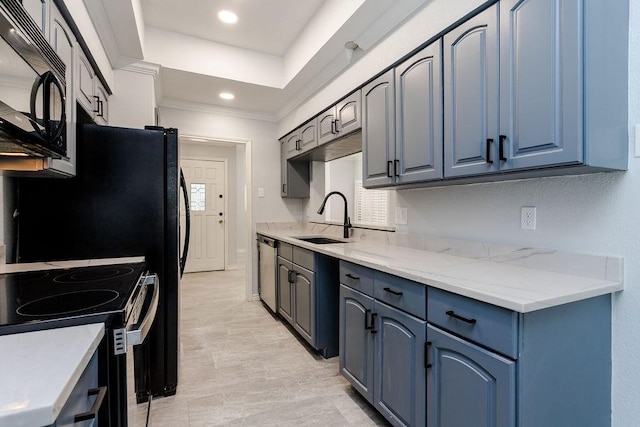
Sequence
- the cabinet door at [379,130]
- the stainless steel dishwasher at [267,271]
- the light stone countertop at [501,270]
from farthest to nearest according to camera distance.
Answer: the stainless steel dishwasher at [267,271] < the cabinet door at [379,130] < the light stone countertop at [501,270]

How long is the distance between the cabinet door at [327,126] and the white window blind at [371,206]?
531 millimetres

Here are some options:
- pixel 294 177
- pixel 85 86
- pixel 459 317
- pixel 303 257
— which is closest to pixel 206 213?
pixel 294 177

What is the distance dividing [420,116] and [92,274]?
1.80 metres

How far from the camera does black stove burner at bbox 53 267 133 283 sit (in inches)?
54.1

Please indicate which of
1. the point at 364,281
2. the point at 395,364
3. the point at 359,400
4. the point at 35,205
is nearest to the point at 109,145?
the point at 35,205

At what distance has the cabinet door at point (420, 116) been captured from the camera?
5.61 feet

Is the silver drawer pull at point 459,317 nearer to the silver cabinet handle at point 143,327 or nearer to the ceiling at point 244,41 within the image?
the silver cabinet handle at point 143,327

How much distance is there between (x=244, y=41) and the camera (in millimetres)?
3109

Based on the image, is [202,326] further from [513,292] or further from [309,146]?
[513,292]

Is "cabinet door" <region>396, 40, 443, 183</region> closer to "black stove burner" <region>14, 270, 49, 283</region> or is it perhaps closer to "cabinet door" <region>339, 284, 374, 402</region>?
"cabinet door" <region>339, 284, 374, 402</region>

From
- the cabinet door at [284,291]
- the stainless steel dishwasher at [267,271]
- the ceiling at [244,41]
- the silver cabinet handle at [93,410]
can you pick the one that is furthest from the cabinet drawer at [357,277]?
the ceiling at [244,41]

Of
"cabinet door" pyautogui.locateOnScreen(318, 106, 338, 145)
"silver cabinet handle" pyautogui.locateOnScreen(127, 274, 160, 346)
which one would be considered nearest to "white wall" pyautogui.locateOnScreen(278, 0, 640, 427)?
"cabinet door" pyautogui.locateOnScreen(318, 106, 338, 145)

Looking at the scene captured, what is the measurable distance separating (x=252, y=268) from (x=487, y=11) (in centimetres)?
343

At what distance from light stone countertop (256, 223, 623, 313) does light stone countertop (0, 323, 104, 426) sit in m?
1.12
